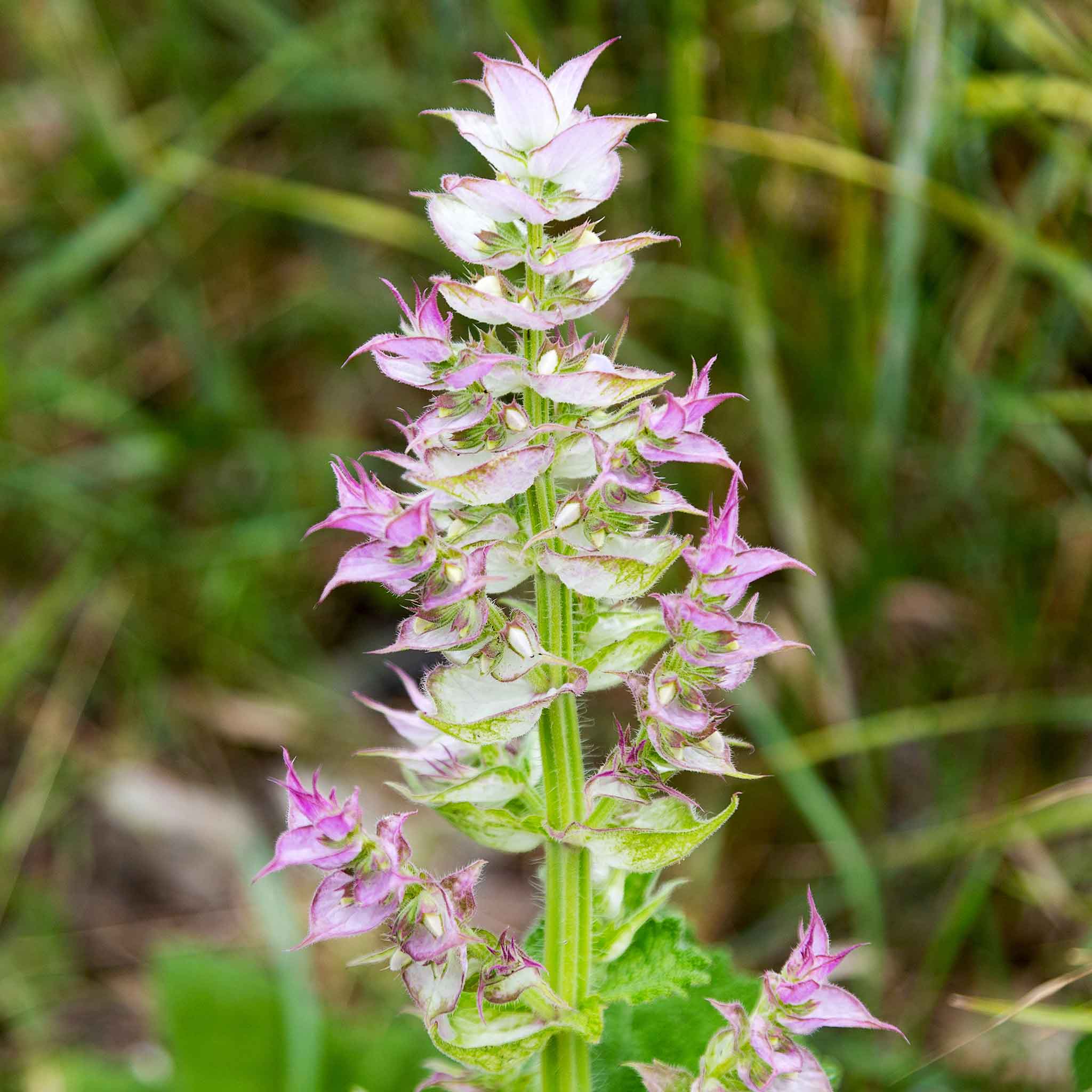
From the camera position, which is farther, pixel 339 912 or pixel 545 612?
pixel 545 612

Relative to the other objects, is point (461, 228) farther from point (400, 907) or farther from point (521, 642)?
point (400, 907)

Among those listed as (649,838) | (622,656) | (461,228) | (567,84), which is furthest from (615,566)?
(567,84)

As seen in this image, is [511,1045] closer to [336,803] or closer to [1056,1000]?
[336,803]

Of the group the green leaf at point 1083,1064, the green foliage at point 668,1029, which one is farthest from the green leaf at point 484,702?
the green leaf at point 1083,1064

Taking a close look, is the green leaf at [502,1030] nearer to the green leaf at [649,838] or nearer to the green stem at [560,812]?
the green stem at [560,812]

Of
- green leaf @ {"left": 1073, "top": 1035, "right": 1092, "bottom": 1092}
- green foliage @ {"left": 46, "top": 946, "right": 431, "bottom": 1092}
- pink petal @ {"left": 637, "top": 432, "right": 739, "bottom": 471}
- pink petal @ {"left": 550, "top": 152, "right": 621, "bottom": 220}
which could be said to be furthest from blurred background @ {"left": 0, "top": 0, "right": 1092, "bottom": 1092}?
pink petal @ {"left": 550, "top": 152, "right": 621, "bottom": 220}

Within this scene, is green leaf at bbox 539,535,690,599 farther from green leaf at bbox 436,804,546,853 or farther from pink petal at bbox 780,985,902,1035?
pink petal at bbox 780,985,902,1035

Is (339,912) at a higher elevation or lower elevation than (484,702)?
lower
